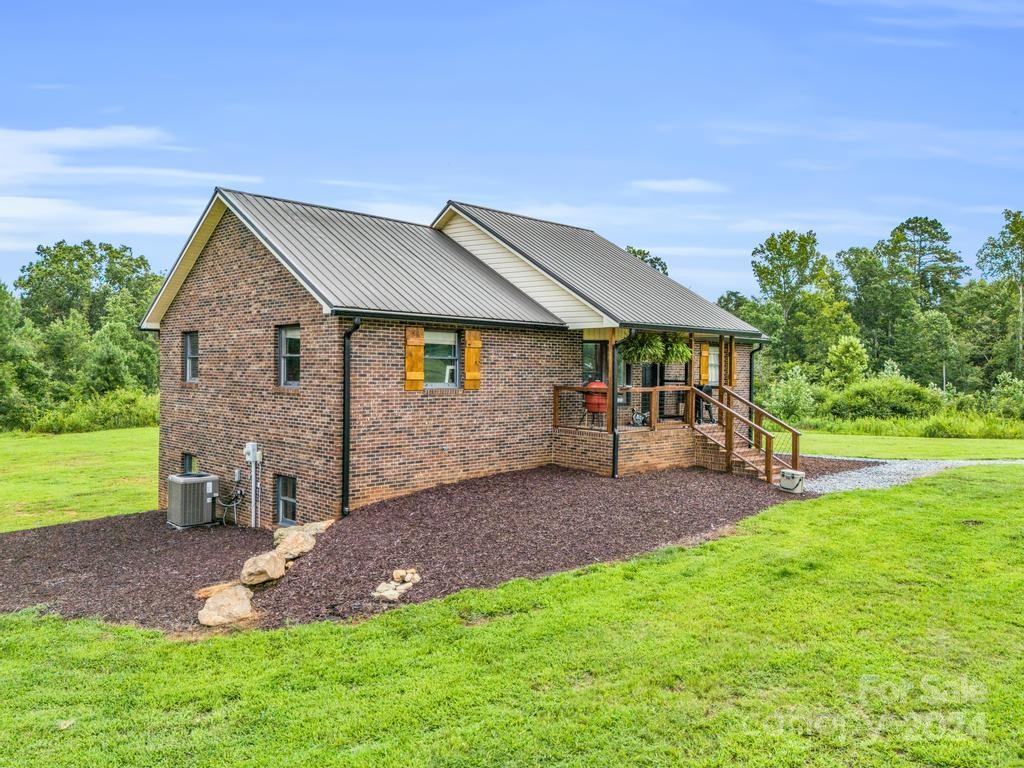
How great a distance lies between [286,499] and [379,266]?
16.3 feet

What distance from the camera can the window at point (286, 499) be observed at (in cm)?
1356

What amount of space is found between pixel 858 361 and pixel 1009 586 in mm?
35535

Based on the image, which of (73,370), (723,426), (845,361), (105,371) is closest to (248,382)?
(723,426)

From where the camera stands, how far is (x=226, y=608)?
7.91 metres

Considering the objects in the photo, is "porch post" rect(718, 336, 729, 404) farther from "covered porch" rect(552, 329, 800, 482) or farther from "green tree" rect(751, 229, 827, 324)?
"green tree" rect(751, 229, 827, 324)

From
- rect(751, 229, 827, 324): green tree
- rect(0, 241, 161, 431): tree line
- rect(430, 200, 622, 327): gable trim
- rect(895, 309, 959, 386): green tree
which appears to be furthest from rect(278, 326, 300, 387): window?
rect(751, 229, 827, 324): green tree

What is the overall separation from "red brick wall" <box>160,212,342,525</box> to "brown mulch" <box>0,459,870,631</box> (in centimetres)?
137

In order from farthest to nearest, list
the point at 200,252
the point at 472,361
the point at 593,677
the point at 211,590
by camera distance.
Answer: the point at 200,252 → the point at 472,361 → the point at 211,590 → the point at 593,677

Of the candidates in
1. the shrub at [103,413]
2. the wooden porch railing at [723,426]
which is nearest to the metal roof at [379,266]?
the wooden porch railing at [723,426]

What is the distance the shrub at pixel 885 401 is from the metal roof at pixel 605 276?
53.0 feet

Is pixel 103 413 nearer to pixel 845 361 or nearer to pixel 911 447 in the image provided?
pixel 911 447

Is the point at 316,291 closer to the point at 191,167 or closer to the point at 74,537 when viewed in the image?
the point at 74,537

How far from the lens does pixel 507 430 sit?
14195 millimetres

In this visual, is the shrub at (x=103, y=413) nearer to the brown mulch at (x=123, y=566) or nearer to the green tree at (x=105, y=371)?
the green tree at (x=105, y=371)
